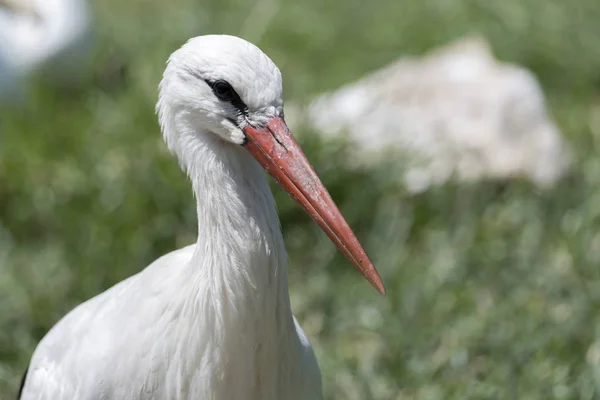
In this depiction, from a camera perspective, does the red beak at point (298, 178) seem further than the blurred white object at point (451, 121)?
No

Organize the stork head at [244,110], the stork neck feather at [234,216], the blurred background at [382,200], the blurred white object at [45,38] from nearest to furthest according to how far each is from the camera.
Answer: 1. the stork head at [244,110]
2. the stork neck feather at [234,216]
3. the blurred background at [382,200]
4. the blurred white object at [45,38]

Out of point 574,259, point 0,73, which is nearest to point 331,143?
point 574,259

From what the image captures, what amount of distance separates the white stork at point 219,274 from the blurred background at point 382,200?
1.05 m

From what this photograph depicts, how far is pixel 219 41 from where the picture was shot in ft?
7.47

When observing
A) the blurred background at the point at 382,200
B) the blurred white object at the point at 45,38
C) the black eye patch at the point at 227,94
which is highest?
the blurred white object at the point at 45,38

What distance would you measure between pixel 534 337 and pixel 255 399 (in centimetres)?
156

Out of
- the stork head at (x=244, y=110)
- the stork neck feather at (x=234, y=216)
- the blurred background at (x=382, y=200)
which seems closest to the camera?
the stork head at (x=244, y=110)

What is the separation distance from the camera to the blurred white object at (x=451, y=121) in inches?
190

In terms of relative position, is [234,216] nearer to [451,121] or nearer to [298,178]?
[298,178]

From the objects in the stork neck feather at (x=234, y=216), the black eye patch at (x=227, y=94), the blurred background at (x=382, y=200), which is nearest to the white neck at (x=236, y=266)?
the stork neck feather at (x=234, y=216)

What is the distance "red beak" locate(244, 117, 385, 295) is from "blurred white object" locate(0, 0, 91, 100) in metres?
3.57

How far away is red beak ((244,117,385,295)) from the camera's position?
234cm

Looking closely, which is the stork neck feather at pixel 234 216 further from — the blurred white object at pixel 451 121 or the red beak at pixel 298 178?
the blurred white object at pixel 451 121

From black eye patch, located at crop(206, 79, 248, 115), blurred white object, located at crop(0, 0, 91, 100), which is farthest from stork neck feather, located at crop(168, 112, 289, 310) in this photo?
blurred white object, located at crop(0, 0, 91, 100)
